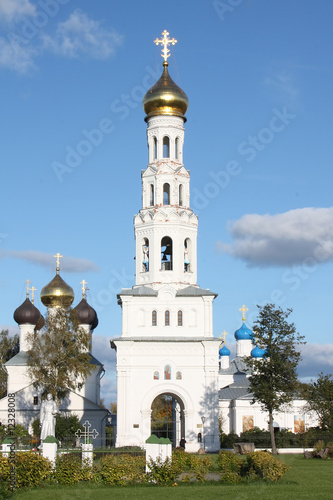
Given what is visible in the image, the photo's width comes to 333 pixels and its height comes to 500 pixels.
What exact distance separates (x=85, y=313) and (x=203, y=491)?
3197 centimetres

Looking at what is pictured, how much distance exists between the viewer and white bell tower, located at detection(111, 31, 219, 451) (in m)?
33.8

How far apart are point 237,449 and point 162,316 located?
379 inches

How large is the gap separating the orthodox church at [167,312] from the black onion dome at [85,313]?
11.1 m

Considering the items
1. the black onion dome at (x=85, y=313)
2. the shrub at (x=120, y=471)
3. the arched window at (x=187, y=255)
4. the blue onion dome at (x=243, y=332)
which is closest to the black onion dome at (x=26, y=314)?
the black onion dome at (x=85, y=313)

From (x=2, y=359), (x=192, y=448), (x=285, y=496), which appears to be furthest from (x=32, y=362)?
(x=285, y=496)

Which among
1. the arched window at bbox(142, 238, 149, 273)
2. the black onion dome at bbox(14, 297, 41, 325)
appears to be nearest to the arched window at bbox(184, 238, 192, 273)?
the arched window at bbox(142, 238, 149, 273)

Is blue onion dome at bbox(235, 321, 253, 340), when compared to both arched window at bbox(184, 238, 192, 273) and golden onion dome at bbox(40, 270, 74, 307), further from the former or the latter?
arched window at bbox(184, 238, 192, 273)

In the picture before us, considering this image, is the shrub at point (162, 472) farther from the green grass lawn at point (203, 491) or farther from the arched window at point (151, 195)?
the arched window at point (151, 195)

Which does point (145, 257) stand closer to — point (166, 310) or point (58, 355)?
point (166, 310)

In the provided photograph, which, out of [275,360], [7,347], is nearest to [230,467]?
[275,360]

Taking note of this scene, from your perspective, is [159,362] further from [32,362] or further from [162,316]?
[32,362]

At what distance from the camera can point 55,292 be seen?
4356cm

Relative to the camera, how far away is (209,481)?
17.8 meters

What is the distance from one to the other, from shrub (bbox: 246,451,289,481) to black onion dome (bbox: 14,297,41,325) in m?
30.3
